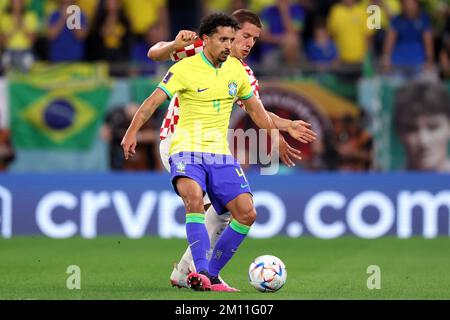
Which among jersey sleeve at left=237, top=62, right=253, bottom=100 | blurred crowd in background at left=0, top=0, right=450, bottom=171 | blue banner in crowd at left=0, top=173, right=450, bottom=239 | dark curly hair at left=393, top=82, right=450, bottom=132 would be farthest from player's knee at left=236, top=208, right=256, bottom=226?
blurred crowd in background at left=0, top=0, right=450, bottom=171

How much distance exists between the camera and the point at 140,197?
54.3 feet

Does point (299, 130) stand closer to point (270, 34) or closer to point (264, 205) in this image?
point (264, 205)

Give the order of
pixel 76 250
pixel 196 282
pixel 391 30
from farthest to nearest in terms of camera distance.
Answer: pixel 391 30 < pixel 76 250 < pixel 196 282

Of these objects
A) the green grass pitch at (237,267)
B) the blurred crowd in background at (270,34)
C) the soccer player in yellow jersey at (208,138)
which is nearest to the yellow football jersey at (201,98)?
the soccer player in yellow jersey at (208,138)

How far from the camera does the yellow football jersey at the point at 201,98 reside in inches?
392

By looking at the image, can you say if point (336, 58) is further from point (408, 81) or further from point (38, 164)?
point (38, 164)

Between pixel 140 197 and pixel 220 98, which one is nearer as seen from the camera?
pixel 220 98

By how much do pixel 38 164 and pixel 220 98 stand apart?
24.2 ft

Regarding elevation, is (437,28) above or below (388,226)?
above

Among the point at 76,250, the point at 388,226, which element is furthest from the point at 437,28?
the point at 76,250

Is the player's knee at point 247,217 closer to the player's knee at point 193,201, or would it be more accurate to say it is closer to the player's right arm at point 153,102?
the player's knee at point 193,201

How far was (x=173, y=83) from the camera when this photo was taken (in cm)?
991

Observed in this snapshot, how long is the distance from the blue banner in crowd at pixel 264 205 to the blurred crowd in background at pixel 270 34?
1844mm

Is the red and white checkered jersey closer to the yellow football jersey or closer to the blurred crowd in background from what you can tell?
the yellow football jersey
